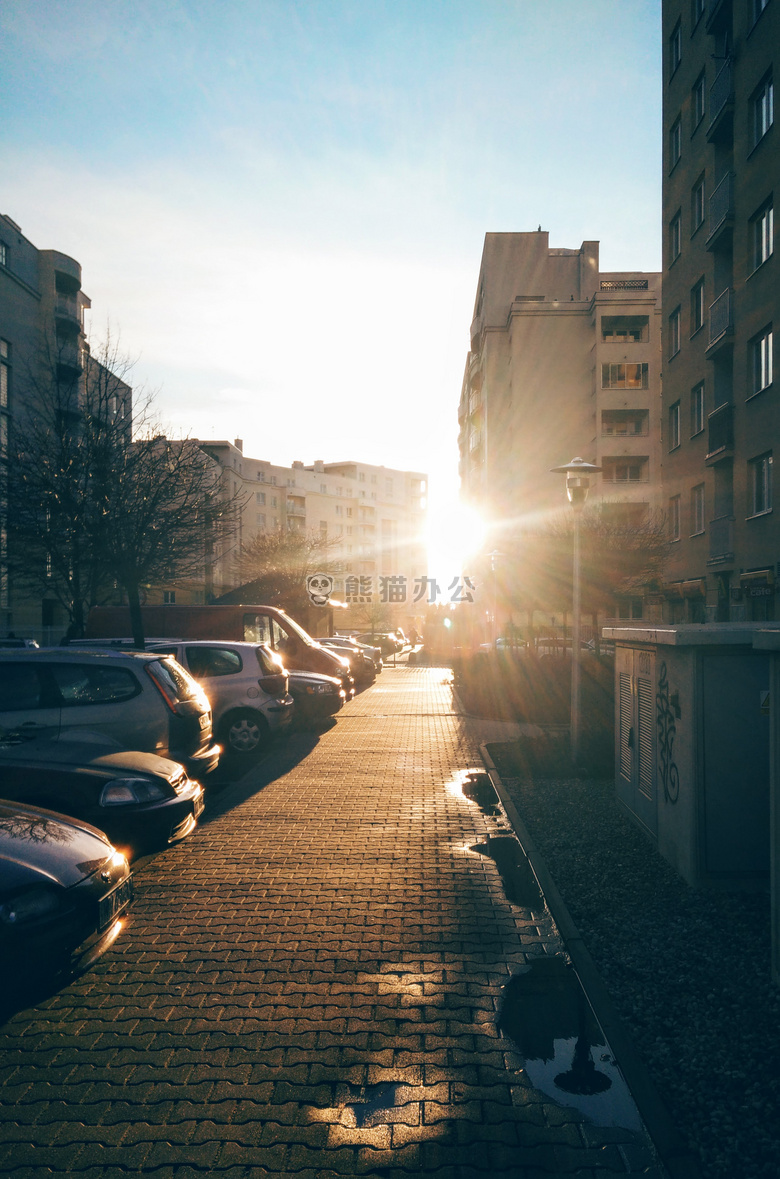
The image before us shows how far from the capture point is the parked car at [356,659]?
2370 cm

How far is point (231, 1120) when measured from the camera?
9.74 ft

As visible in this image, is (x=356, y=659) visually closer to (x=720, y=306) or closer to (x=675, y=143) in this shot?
(x=720, y=306)

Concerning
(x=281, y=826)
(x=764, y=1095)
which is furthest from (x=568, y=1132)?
(x=281, y=826)

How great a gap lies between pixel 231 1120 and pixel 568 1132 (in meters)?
1.22

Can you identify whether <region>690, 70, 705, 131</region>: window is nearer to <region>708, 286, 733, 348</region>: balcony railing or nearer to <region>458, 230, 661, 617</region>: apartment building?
<region>708, 286, 733, 348</region>: balcony railing

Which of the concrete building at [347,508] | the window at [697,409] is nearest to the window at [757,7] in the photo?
the window at [697,409]

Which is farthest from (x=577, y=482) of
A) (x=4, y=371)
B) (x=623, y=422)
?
(x=623, y=422)

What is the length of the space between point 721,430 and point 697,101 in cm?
1115

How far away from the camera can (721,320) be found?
22.8 m

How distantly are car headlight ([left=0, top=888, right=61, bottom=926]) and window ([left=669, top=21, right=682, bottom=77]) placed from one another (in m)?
31.9

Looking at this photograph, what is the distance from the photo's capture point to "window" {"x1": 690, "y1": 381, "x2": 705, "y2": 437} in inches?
1001

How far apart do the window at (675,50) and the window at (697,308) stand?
26.4 ft

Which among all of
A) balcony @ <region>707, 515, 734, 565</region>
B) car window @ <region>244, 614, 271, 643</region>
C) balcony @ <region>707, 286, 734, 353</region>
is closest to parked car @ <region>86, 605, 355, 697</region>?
car window @ <region>244, 614, 271, 643</region>

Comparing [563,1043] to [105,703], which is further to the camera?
[105,703]
